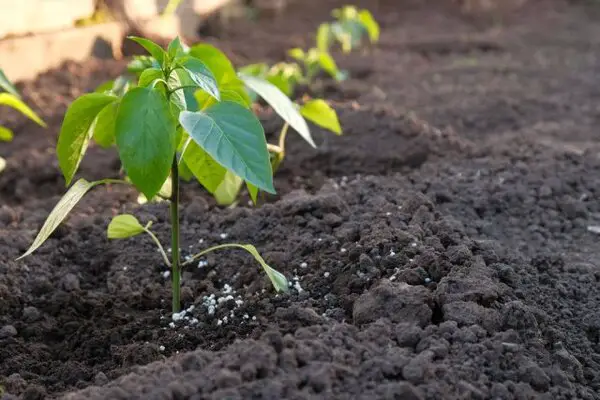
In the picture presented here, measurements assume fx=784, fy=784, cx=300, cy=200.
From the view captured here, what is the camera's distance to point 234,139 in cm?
132

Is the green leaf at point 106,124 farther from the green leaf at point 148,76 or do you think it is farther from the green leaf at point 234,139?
Answer: the green leaf at point 234,139

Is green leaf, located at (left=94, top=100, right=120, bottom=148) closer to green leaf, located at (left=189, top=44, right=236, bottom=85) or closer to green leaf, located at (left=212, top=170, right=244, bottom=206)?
green leaf, located at (left=189, top=44, right=236, bottom=85)

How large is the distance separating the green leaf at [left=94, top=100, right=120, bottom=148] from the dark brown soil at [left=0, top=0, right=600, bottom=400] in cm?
40

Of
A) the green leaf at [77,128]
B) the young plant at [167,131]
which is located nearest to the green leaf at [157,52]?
the young plant at [167,131]

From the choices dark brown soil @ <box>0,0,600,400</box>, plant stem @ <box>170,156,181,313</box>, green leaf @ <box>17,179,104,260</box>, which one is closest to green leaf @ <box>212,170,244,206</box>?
dark brown soil @ <box>0,0,600,400</box>

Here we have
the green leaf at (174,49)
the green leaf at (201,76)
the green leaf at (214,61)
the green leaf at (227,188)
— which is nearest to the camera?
the green leaf at (201,76)

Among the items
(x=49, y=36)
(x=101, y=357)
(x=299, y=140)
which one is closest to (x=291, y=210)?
(x=101, y=357)

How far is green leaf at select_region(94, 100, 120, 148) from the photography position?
159cm

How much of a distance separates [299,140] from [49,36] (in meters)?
1.95

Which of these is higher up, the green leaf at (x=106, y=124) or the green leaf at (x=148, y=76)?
the green leaf at (x=148, y=76)

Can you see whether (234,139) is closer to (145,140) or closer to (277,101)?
(145,140)

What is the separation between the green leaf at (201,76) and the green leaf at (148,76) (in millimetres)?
61

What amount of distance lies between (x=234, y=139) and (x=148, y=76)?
0.28m

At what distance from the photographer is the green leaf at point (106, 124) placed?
62.4 inches
